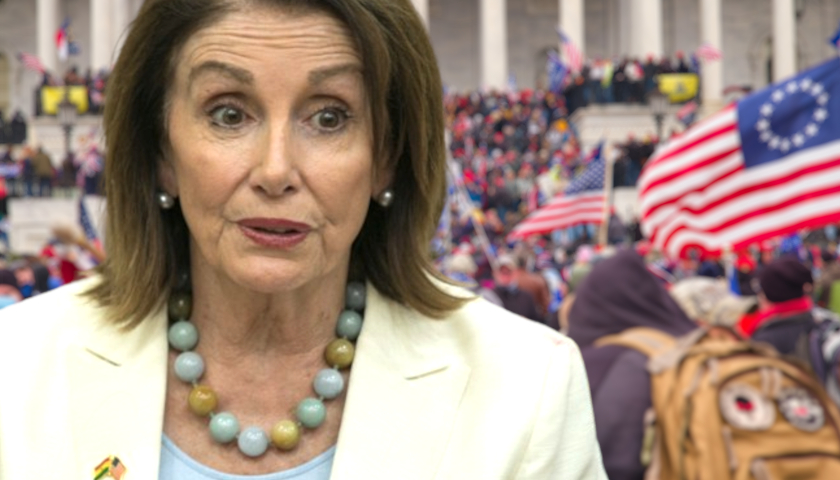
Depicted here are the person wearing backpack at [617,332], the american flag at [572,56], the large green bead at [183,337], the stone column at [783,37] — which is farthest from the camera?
the stone column at [783,37]

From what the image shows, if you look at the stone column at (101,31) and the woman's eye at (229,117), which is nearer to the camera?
the woman's eye at (229,117)

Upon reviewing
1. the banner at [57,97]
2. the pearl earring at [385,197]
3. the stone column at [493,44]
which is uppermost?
the stone column at [493,44]

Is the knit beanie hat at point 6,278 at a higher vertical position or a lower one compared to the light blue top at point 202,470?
lower

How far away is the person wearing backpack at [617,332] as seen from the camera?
12.3 feet

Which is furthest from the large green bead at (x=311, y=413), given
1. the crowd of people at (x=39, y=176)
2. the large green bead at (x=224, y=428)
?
the crowd of people at (x=39, y=176)

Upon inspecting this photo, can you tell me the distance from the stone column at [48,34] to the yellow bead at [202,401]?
43.2 metres

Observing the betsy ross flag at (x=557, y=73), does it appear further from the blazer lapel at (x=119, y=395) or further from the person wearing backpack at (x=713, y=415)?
the blazer lapel at (x=119, y=395)

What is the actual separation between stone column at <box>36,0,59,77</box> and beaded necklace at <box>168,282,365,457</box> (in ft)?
141

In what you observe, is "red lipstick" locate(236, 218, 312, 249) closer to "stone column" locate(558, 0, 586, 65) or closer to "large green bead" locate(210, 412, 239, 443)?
"large green bead" locate(210, 412, 239, 443)

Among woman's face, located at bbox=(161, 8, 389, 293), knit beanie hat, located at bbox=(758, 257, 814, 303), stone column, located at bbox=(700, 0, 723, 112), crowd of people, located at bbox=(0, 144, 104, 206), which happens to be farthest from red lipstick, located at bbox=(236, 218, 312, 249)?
stone column, located at bbox=(700, 0, 723, 112)

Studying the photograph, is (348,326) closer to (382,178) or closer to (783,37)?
(382,178)

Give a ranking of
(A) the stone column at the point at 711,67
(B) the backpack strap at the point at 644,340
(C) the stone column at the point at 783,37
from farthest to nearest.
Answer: (C) the stone column at the point at 783,37 → (A) the stone column at the point at 711,67 → (B) the backpack strap at the point at 644,340

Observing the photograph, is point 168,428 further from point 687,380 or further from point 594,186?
point 594,186

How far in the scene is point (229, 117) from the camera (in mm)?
1933
